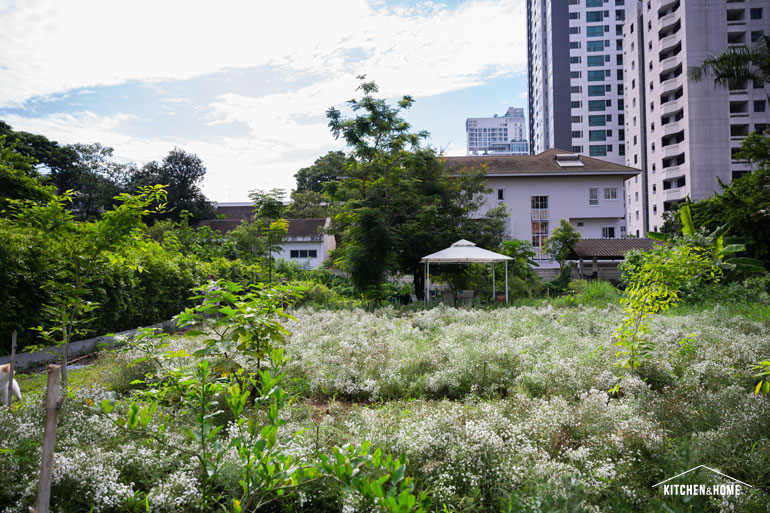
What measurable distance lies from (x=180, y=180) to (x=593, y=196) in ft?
121

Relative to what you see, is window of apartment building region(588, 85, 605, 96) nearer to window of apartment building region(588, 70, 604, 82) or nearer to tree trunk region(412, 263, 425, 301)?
window of apartment building region(588, 70, 604, 82)

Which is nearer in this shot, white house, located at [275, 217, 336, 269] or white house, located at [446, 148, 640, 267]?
white house, located at [446, 148, 640, 267]

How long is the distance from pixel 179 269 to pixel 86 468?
33.8ft

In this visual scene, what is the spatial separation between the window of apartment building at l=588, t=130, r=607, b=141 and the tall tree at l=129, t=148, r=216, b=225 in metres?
53.1

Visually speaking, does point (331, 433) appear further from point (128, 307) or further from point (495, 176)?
point (495, 176)

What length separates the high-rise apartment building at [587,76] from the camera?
6406cm

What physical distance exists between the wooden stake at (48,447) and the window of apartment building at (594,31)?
80085mm

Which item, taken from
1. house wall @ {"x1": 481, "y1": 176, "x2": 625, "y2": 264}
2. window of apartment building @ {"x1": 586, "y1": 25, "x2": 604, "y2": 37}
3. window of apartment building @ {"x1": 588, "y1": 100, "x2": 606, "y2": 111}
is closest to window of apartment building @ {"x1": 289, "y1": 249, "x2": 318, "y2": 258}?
house wall @ {"x1": 481, "y1": 176, "x2": 625, "y2": 264}

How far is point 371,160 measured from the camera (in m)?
17.5

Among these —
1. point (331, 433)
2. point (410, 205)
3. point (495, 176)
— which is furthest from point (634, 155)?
point (331, 433)

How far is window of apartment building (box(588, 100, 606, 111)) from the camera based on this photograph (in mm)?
64562

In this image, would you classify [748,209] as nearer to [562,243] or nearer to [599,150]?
[562,243]

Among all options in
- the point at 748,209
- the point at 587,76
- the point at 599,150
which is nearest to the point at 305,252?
the point at 748,209

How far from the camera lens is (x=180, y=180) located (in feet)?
139
